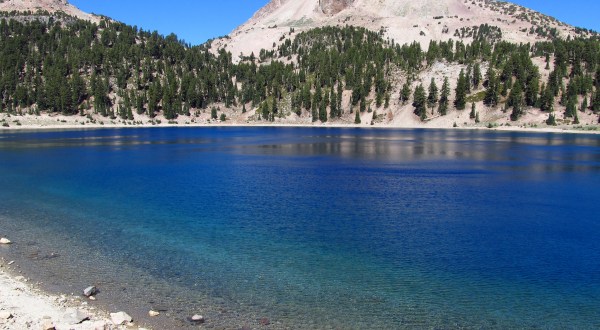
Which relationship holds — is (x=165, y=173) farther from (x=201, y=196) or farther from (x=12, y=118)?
(x=12, y=118)

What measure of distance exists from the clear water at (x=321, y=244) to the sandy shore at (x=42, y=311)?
3.59ft

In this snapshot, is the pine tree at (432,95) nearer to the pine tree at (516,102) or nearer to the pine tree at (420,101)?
the pine tree at (420,101)

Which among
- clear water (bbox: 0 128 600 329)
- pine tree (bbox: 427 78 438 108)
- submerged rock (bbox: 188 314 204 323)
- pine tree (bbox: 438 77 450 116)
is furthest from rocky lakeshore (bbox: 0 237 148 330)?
pine tree (bbox: 427 78 438 108)

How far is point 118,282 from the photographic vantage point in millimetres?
20922

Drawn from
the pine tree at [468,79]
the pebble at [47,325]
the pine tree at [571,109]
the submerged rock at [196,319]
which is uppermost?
the pine tree at [468,79]

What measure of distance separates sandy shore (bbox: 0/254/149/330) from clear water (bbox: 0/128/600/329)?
3.59ft

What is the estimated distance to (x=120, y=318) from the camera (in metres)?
16.5

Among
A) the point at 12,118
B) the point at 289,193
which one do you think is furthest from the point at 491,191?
A: the point at 12,118

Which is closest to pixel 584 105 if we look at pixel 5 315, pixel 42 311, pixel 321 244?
pixel 321 244

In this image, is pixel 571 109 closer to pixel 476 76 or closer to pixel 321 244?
pixel 476 76

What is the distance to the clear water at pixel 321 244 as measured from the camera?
1892cm

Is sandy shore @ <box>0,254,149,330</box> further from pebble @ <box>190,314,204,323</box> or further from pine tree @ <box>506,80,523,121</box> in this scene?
pine tree @ <box>506,80,523,121</box>

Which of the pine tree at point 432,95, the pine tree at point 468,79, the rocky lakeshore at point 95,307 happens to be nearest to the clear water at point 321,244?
the rocky lakeshore at point 95,307

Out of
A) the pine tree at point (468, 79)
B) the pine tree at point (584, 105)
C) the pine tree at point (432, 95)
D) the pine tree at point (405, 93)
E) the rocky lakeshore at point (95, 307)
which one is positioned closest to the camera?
the rocky lakeshore at point (95, 307)
